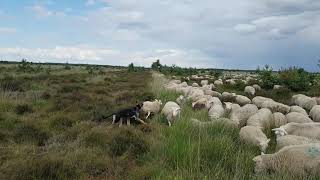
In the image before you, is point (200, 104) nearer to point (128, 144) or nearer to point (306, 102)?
point (306, 102)

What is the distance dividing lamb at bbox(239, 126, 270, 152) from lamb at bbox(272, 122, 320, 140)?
404 millimetres

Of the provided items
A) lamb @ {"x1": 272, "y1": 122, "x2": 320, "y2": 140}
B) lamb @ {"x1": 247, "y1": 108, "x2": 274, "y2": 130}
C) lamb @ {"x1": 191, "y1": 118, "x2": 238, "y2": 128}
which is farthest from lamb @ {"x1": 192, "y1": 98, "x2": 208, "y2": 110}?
lamb @ {"x1": 272, "y1": 122, "x2": 320, "y2": 140}

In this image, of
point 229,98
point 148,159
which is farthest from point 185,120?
point 229,98

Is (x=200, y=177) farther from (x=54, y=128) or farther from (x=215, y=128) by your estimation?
(x=54, y=128)

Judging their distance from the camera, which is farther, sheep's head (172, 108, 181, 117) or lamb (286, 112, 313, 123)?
sheep's head (172, 108, 181, 117)

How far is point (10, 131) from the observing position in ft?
42.4

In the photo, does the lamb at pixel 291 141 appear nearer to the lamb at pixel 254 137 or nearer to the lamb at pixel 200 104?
the lamb at pixel 254 137

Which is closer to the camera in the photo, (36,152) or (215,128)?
(36,152)

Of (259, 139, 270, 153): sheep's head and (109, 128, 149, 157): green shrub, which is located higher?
(259, 139, 270, 153): sheep's head

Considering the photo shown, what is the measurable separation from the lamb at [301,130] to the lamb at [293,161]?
2.00 meters

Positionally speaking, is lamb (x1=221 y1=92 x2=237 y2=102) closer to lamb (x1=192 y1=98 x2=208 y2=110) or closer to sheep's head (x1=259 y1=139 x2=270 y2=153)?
lamb (x1=192 y1=98 x2=208 y2=110)

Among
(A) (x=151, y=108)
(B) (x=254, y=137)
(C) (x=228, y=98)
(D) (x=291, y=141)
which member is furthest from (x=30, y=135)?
(C) (x=228, y=98)

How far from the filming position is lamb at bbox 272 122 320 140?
10.2 m

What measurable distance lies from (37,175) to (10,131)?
500cm
